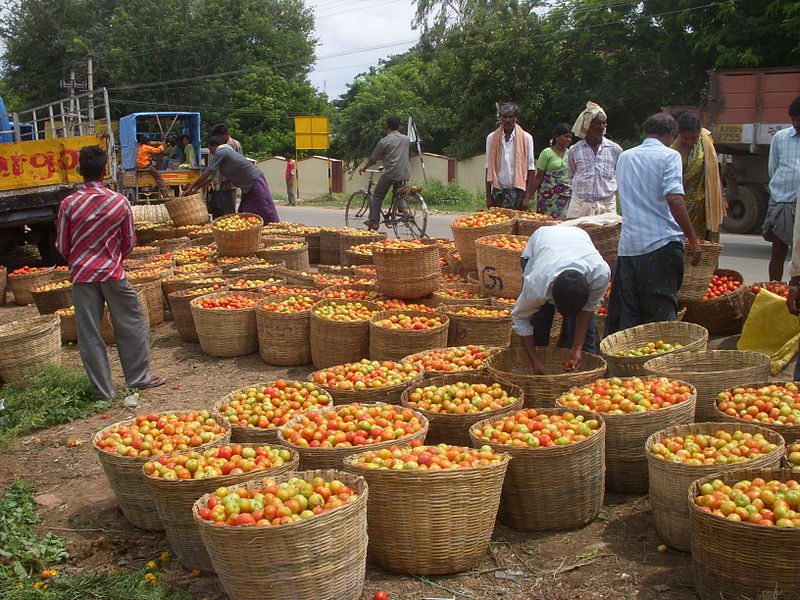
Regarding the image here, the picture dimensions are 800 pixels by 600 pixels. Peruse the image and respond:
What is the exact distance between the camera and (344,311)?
7586mm

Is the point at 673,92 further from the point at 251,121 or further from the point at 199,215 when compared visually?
the point at 251,121

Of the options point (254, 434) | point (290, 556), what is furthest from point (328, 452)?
point (290, 556)

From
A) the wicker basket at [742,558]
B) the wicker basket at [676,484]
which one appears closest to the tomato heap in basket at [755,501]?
the wicker basket at [742,558]

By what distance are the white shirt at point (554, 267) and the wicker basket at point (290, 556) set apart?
6.71 ft

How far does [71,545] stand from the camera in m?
4.54

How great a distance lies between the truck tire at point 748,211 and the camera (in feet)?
51.8

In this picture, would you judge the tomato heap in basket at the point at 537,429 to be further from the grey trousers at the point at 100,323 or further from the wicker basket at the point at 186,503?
the grey trousers at the point at 100,323

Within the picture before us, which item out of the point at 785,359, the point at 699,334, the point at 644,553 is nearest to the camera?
the point at 644,553

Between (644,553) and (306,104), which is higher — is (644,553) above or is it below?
below

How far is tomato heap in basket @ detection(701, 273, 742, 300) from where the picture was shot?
773 cm

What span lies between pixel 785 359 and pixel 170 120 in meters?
21.2

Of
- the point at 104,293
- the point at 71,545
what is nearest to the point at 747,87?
the point at 104,293

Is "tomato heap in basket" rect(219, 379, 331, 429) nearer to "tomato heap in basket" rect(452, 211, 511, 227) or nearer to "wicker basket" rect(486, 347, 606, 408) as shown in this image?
"wicker basket" rect(486, 347, 606, 408)

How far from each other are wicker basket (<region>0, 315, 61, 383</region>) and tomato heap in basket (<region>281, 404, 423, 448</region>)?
12.6 ft
